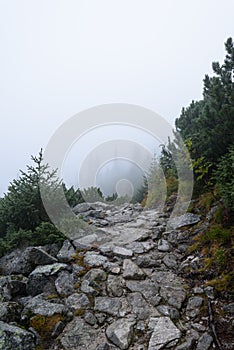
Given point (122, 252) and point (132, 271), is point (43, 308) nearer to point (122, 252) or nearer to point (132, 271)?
point (132, 271)

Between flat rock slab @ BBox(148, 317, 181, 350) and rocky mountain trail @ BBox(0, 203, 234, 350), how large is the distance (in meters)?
0.01

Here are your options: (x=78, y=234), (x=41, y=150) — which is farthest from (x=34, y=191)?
(x=78, y=234)

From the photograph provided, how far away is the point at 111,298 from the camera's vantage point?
4.30 meters

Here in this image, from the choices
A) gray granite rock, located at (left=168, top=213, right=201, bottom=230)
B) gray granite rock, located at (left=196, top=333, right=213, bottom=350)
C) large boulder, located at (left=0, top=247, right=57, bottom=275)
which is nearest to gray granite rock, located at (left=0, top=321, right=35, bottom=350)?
large boulder, located at (left=0, top=247, right=57, bottom=275)

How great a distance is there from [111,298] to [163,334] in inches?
44.7

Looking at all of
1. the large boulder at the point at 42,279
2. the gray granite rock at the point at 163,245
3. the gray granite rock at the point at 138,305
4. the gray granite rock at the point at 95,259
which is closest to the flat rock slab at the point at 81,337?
the gray granite rock at the point at 138,305

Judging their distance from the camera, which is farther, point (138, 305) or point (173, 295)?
point (173, 295)

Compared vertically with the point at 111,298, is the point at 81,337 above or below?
below

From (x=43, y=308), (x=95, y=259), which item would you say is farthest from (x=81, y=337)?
(x=95, y=259)

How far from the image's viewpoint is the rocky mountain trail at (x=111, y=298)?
3400 millimetres

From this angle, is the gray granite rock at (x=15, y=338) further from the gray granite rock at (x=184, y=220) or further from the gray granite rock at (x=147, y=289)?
the gray granite rock at (x=184, y=220)

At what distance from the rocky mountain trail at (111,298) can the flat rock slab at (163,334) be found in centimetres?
1

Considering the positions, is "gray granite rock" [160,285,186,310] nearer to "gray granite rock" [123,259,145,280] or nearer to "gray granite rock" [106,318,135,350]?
"gray granite rock" [123,259,145,280]

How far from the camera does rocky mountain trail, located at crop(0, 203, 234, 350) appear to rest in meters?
3.40
